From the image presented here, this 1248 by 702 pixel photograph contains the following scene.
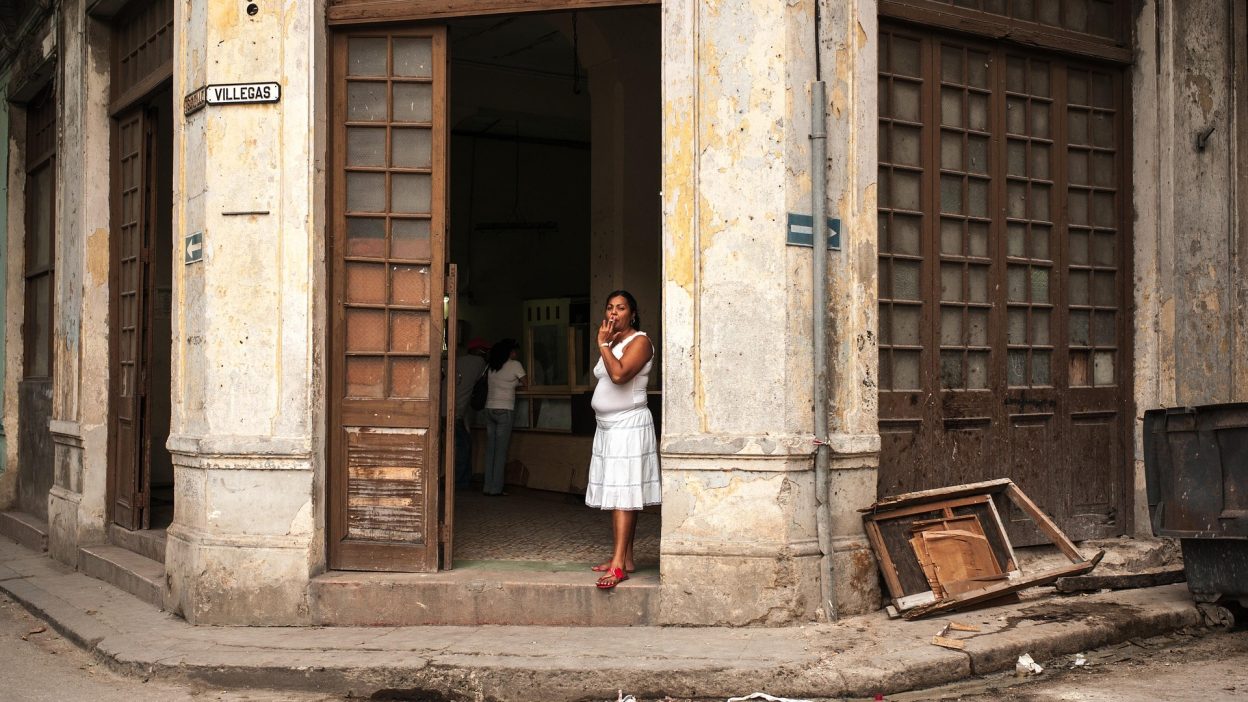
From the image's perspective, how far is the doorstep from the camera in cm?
693

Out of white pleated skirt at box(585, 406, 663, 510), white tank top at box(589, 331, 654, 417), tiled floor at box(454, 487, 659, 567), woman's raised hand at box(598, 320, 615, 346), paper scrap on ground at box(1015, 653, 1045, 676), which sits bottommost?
paper scrap on ground at box(1015, 653, 1045, 676)

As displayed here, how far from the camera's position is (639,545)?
8.53m

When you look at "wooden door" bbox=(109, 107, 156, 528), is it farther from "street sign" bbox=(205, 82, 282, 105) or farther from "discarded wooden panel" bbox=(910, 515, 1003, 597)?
"discarded wooden panel" bbox=(910, 515, 1003, 597)

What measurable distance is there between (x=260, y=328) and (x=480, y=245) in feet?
40.7

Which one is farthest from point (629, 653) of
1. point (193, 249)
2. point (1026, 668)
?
point (193, 249)

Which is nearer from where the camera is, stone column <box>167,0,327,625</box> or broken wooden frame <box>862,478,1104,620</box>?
broken wooden frame <box>862,478,1104,620</box>

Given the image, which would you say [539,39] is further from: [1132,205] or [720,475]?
[720,475]

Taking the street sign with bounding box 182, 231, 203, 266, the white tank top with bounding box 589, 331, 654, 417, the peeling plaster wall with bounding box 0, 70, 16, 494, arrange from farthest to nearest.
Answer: the peeling plaster wall with bounding box 0, 70, 16, 494 < the street sign with bounding box 182, 231, 203, 266 < the white tank top with bounding box 589, 331, 654, 417

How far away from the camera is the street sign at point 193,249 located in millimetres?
7498

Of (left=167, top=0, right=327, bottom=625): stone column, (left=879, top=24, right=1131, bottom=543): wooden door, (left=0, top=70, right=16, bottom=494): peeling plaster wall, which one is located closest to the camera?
(left=167, top=0, right=327, bottom=625): stone column

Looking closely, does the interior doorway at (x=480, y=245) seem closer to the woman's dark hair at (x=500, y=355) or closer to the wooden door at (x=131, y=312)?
the woman's dark hair at (x=500, y=355)

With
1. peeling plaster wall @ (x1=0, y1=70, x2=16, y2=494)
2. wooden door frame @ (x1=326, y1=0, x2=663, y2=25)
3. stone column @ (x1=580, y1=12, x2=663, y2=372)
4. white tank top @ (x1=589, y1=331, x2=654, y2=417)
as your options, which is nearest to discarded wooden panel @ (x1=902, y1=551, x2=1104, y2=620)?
white tank top @ (x1=589, y1=331, x2=654, y2=417)

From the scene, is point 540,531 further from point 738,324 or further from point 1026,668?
point 1026,668

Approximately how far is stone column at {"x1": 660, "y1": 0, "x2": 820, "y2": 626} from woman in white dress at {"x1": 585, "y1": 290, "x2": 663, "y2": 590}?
382 mm
